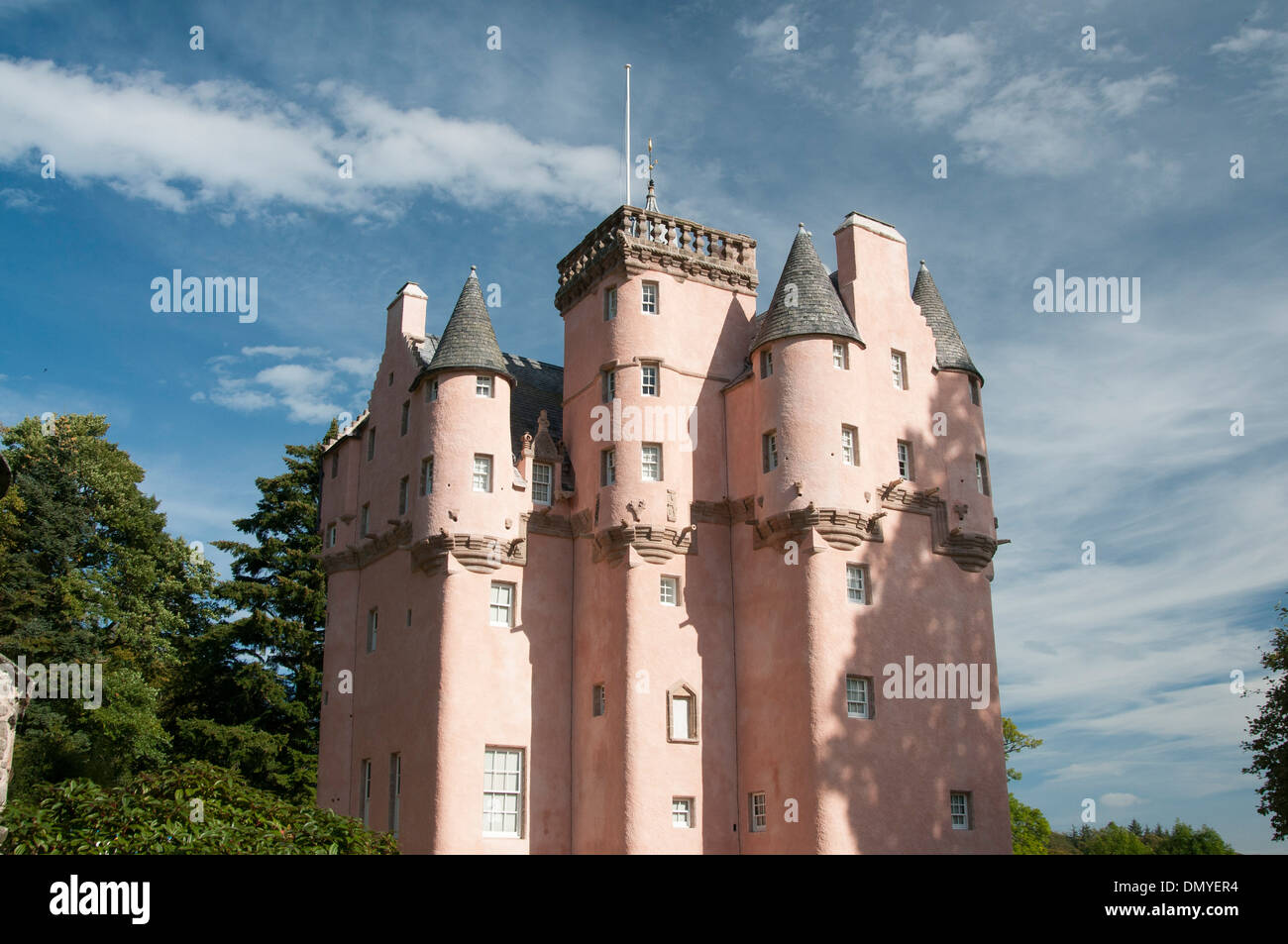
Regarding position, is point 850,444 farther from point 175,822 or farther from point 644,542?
point 175,822

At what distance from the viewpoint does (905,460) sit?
39.2 m

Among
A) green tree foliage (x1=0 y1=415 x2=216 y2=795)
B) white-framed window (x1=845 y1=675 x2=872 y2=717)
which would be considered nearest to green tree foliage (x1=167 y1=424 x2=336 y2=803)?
green tree foliage (x1=0 y1=415 x2=216 y2=795)

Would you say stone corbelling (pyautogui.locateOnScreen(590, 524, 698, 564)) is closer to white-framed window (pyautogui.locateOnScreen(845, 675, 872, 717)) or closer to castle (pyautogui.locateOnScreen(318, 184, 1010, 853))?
castle (pyautogui.locateOnScreen(318, 184, 1010, 853))

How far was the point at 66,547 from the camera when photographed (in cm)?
5297

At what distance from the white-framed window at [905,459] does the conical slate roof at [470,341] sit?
517 inches

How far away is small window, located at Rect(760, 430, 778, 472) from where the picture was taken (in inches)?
1462

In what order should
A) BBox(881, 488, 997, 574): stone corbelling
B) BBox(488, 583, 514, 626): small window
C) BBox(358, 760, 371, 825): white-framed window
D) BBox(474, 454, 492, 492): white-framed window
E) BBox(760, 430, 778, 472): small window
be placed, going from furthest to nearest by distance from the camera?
BBox(358, 760, 371, 825): white-framed window < BBox(881, 488, 997, 574): stone corbelling < BBox(474, 454, 492, 492): white-framed window < BBox(488, 583, 514, 626): small window < BBox(760, 430, 778, 472): small window

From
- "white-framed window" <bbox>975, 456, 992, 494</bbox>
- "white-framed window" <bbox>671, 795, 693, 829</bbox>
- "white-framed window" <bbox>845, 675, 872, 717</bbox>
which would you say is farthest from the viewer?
"white-framed window" <bbox>975, 456, 992, 494</bbox>

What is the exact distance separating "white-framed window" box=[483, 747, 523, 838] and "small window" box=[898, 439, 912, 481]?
15.3 m

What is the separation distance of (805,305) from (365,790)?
21.6 metres

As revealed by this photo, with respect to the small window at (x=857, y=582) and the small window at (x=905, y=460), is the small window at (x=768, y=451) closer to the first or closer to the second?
the small window at (x=857, y=582)
